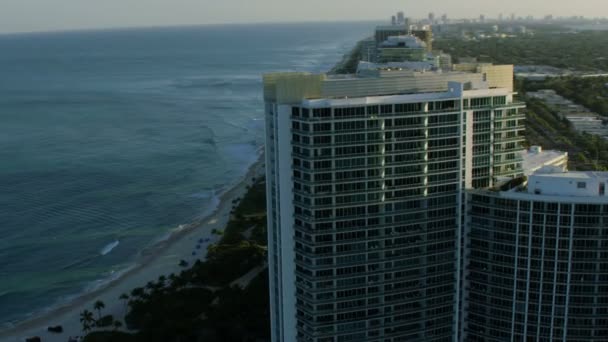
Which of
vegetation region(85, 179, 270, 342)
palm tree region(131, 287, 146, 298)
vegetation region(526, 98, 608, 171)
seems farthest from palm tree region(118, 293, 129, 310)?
vegetation region(526, 98, 608, 171)

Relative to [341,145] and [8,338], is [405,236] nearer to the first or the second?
[341,145]

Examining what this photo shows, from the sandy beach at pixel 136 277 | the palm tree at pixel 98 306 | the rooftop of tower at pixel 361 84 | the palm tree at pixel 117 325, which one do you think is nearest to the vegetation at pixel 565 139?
the sandy beach at pixel 136 277

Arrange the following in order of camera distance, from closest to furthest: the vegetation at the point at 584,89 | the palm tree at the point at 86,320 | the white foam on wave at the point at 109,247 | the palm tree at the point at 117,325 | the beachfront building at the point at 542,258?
1. the beachfront building at the point at 542,258
2. the palm tree at the point at 86,320
3. the palm tree at the point at 117,325
4. the white foam on wave at the point at 109,247
5. the vegetation at the point at 584,89

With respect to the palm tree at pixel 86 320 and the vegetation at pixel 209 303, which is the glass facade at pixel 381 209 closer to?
the vegetation at pixel 209 303

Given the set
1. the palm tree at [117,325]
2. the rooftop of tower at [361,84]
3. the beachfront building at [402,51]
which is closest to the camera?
the rooftop of tower at [361,84]

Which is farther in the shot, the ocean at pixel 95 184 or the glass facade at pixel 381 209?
the ocean at pixel 95 184

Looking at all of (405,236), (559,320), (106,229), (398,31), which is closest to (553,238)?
(559,320)

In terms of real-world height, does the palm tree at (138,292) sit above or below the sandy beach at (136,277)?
above
